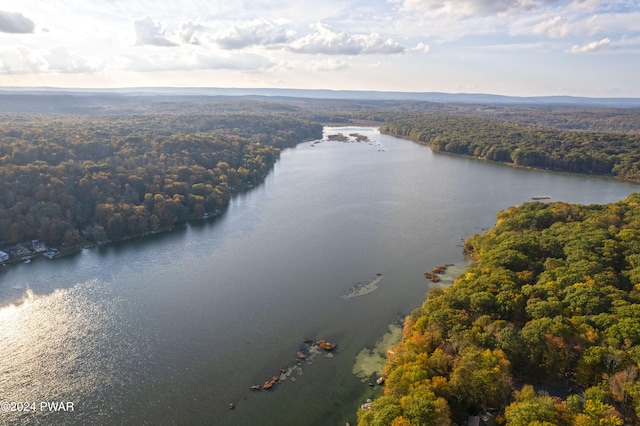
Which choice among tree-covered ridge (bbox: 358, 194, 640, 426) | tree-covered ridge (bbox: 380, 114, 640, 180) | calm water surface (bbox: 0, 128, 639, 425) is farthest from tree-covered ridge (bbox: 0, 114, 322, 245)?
tree-covered ridge (bbox: 380, 114, 640, 180)

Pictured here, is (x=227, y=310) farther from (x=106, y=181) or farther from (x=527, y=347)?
(x=106, y=181)

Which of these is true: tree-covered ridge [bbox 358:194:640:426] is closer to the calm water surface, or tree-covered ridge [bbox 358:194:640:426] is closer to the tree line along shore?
the tree line along shore

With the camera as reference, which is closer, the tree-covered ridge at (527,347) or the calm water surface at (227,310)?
the tree-covered ridge at (527,347)

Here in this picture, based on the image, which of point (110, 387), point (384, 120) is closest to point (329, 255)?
point (110, 387)

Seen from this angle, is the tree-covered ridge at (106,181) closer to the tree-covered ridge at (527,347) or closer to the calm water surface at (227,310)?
the calm water surface at (227,310)

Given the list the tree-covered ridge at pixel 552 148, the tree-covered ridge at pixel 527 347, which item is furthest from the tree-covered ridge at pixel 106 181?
the tree-covered ridge at pixel 552 148

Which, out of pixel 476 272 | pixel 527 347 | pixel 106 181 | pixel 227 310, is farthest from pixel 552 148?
pixel 106 181
